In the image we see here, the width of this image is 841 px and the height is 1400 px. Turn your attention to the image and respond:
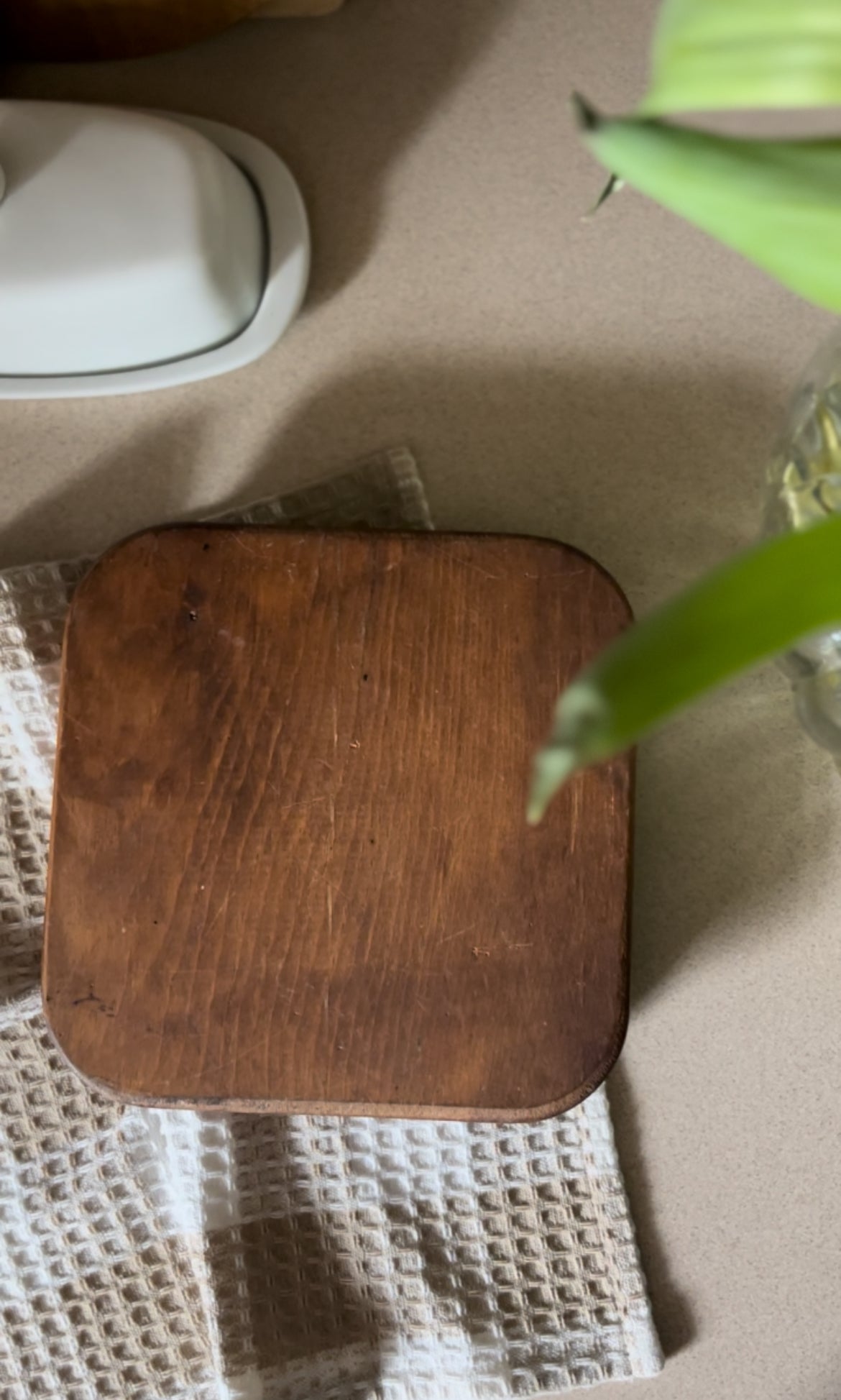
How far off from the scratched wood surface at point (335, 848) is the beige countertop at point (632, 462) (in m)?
0.11

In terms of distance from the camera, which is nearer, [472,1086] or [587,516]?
[472,1086]

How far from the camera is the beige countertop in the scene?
2.22 feet

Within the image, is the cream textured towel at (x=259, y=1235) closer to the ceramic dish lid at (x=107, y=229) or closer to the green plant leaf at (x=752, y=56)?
the ceramic dish lid at (x=107, y=229)

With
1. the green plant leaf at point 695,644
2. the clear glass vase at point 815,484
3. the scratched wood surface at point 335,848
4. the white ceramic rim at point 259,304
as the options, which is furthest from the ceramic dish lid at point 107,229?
the green plant leaf at point 695,644

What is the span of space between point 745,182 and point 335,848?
0.42 m

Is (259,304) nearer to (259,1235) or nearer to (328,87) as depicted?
(328,87)

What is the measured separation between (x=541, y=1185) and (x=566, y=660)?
0.32 m

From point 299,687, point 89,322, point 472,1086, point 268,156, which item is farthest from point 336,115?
point 472,1086

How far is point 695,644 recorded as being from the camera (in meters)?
0.19

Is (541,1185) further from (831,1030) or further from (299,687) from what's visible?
(299,687)

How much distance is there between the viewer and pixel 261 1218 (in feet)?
2.14

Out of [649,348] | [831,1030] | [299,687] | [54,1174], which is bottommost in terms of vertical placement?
[54,1174]

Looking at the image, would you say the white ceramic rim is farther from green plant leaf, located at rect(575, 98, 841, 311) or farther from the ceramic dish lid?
green plant leaf, located at rect(575, 98, 841, 311)

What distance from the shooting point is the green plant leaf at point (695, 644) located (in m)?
0.18
